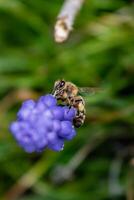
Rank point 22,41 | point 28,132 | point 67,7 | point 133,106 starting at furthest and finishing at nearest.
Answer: point 22,41
point 133,106
point 67,7
point 28,132

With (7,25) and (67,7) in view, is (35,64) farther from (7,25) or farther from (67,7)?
(67,7)

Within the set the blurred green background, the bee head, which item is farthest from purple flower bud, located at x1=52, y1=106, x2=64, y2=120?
the blurred green background

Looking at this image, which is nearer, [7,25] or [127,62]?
[127,62]

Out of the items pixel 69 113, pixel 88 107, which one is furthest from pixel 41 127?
pixel 88 107

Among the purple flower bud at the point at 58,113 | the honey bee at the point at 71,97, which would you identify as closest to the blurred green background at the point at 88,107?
the honey bee at the point at 71,97

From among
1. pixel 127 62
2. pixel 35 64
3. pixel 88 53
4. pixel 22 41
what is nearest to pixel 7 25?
pixel 22 41

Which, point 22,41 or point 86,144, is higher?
point 22,41

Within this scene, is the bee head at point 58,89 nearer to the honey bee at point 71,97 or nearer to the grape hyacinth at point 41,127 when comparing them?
the honey bee at point 71,97
